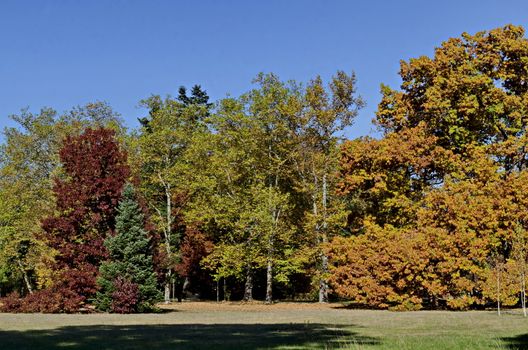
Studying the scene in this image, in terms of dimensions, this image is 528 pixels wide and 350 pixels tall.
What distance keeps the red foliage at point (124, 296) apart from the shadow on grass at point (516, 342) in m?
16.5

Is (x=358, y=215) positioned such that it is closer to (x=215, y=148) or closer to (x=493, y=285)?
(x=493, y=285)

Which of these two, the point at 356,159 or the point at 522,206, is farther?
the point at 356,159

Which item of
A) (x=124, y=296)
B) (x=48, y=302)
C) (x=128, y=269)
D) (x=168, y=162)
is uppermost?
(x=168, y=162)

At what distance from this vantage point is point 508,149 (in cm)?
2569

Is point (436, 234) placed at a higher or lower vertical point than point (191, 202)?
lower

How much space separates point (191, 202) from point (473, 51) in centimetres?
2129

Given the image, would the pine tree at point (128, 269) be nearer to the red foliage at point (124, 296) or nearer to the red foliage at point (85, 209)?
the red foliage at point (124, 296)

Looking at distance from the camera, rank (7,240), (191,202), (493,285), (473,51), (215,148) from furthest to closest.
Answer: (7,240) → (191,202) → (215,148) → (473,51) → (493,285)

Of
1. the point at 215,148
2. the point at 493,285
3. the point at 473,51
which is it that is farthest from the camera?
the point at 215,148

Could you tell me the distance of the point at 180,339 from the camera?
475 inches

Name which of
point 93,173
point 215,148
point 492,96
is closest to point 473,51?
point 492,96

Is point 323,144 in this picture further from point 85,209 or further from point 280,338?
point 280,338

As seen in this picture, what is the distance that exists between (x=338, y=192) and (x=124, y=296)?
39.7 ft

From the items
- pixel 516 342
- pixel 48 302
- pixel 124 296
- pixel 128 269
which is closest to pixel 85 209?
pixel 128 269
